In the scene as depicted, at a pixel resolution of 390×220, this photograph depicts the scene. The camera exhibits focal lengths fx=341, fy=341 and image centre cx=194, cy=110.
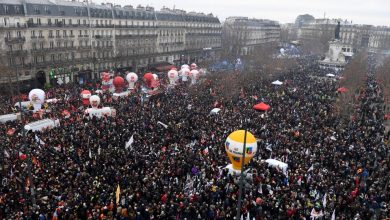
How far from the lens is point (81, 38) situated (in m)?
55.8

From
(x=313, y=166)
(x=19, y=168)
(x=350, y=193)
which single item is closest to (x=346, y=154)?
(x=313, y=166)

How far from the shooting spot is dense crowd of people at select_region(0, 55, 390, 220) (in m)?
16.5

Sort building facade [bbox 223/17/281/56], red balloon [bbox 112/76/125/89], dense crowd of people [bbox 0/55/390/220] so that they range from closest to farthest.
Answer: dense crowd of people [bbox 0/55/390/220] < red balloon [bbox 112/76/125/89] < building facade [bbox 223/17/281/56]

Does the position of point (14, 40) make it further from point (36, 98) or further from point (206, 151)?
point (206, 151)

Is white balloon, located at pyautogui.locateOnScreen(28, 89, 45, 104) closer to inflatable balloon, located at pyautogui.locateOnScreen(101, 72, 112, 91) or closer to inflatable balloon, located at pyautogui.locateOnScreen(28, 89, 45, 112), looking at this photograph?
inflatable balloon, located at pyautogui.locateOnScreen(28, 89, 45, 112)

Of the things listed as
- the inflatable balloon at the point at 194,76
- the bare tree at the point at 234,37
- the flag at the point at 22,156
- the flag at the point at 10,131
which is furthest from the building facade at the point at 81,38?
the flag at the point at 22,156

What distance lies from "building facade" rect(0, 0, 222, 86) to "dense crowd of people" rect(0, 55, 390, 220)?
1495 centimetres

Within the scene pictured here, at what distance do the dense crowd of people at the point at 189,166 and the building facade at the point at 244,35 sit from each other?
218 ft

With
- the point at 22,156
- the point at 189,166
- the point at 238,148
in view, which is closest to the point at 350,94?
the point at 238,148

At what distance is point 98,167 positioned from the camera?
2036 cm

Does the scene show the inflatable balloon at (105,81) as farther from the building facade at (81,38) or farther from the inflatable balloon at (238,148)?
the inflatable balloon at (238,148)

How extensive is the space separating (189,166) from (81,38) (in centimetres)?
4201

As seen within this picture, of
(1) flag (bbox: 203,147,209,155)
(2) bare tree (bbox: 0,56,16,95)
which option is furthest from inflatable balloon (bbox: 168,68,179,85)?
(1) flag (bbox: 203,147,209,155)

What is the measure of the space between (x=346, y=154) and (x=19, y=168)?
2102 centimetres
